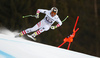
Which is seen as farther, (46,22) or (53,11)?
(46,22)

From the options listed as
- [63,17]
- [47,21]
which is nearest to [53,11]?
[47,21]

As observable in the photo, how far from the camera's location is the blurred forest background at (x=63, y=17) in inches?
100

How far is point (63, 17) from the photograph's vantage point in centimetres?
256

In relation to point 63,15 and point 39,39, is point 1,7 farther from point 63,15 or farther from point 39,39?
point 63,15

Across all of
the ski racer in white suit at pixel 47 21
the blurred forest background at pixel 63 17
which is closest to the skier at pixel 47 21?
the ski racer in white suit at pixel 47 21

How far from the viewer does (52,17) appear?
2119 millimetres

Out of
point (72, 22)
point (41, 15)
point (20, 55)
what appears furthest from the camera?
point (72, 22)

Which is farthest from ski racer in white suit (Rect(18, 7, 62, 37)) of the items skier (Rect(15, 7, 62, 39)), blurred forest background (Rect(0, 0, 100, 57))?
blurred forest background (Rect(0, 0, 100, 57))

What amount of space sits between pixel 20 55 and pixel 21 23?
1.39m

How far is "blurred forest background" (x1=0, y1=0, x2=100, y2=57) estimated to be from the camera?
255 centimetres

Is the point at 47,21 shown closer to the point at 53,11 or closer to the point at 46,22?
the point at 46,22

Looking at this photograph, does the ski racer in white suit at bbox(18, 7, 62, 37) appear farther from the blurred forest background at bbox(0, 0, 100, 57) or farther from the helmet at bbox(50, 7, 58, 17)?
the blurred forest background at bbox(0, 0, 100, 57)

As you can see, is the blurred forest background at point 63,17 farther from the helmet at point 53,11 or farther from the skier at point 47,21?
the helmet at point 53,11

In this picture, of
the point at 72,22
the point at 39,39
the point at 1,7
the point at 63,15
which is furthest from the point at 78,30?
the point at 1,7
